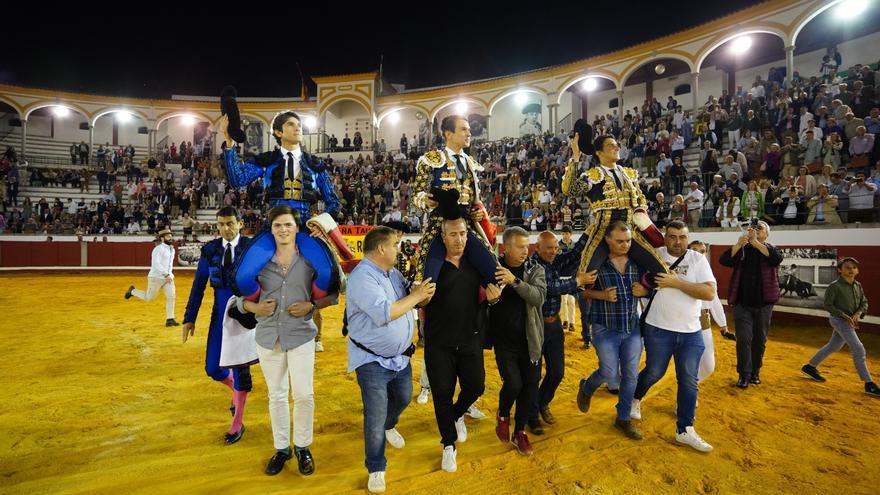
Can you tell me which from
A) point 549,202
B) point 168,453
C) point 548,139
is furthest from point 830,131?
point 168,453

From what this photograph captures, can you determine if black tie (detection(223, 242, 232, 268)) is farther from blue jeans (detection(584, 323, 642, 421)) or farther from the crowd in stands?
blue jeans (detection(584, 323, 642, 421))

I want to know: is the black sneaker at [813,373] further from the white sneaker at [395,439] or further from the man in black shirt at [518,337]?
the white sneaker at [395,439]

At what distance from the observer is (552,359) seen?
4.19 metres

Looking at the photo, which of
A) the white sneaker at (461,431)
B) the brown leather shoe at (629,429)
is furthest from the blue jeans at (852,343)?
the white sneaker at (461,431)

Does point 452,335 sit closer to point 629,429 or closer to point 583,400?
point 583,400

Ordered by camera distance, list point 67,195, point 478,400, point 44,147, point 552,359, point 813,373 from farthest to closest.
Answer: point 44,147
point 67,195
point 813,373
point 478,400
point 552,359

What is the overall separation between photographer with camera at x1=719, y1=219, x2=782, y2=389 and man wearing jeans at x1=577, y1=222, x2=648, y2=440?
6.81 ft

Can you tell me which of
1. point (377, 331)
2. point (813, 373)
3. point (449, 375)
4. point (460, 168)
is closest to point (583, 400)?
point (449, 375)

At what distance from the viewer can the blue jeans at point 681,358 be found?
3846 millimetres

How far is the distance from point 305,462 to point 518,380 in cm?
174

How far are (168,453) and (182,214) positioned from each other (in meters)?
22.5

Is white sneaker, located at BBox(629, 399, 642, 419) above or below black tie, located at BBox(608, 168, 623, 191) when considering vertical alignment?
below

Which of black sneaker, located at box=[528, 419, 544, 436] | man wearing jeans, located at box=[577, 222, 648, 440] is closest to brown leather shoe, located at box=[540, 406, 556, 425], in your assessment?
black sneaker, located at box=[528, 419, 544, 436]

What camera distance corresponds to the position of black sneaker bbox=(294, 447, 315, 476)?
10.9 ft
